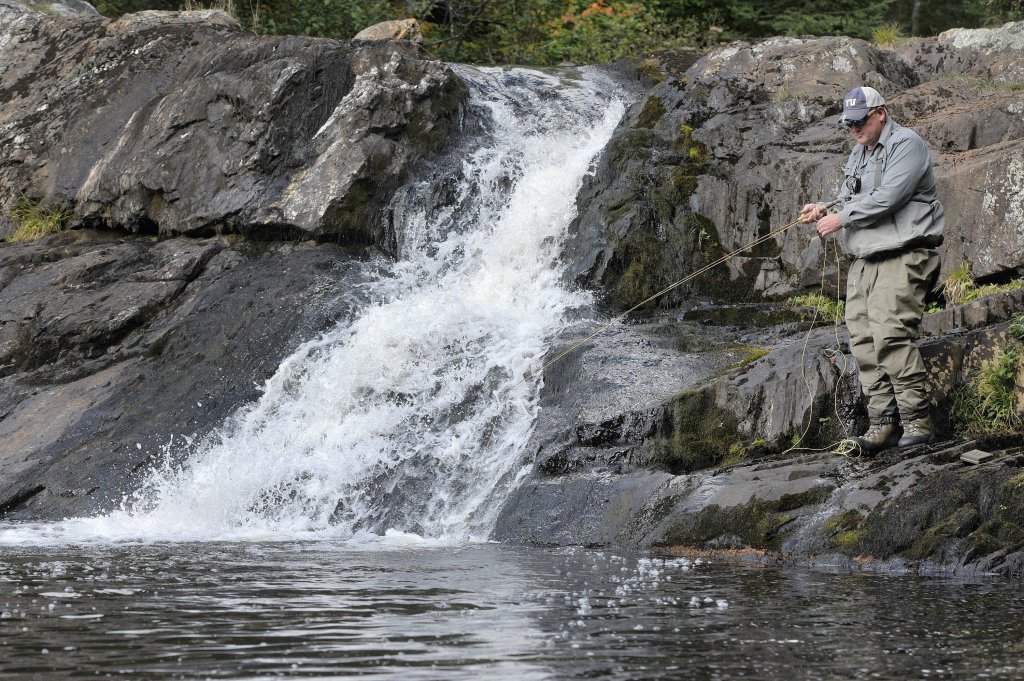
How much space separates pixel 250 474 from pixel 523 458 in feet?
8.09

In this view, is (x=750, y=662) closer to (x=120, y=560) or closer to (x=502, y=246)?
Answer: (x=120, y=560)

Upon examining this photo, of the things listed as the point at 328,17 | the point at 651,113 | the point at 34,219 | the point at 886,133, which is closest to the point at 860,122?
the point at 886,133

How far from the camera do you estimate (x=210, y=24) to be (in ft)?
51.8

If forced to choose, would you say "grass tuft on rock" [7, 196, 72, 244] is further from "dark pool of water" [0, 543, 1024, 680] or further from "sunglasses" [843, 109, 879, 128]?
"sunglasses" [843, 109, 879, 128]

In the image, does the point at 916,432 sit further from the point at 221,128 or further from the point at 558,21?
the point at 558,21

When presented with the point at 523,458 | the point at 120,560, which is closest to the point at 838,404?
the point at 523,458

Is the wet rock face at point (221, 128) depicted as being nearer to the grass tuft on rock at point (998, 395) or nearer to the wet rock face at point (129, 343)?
the wet rock face at point (129, 343)

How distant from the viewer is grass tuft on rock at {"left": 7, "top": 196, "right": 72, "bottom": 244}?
14109mm

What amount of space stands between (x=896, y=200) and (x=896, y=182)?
0.11 meters

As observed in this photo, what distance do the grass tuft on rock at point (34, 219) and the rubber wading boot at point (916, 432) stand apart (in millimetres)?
11073

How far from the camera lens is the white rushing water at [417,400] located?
850 centimetres

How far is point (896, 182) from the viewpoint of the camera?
265 inches

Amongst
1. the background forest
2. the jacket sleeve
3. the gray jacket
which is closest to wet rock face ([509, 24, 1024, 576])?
the gray jacket

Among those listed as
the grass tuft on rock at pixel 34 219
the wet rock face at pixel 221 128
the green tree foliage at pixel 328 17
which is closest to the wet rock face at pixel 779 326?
the wet rock face at pixel 221 128
